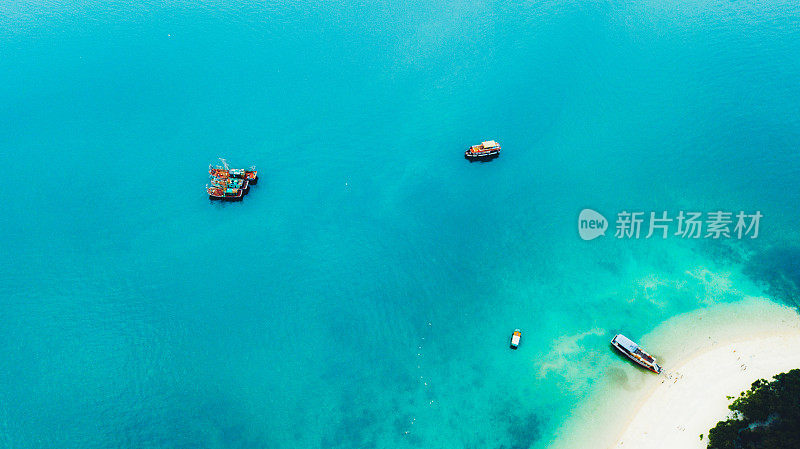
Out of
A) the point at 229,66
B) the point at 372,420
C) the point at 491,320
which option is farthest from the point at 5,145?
the point at 491,320

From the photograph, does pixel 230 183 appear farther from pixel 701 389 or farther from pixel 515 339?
pixel 701 389

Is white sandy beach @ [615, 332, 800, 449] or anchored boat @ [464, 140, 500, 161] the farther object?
anchored boat @ [464, 140, 500, 161]

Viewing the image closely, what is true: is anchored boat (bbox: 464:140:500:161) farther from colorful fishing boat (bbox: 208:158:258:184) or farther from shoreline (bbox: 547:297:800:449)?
shoreline (bbox: 547:297:800:449)

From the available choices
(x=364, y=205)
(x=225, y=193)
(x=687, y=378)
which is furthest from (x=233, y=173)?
(x=687, y=378)

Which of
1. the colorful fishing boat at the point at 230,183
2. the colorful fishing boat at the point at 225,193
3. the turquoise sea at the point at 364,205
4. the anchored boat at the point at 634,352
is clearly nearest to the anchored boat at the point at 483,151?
the turquoise sea at the point at 364,205

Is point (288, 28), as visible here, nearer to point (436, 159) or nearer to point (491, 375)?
point (436, 159)

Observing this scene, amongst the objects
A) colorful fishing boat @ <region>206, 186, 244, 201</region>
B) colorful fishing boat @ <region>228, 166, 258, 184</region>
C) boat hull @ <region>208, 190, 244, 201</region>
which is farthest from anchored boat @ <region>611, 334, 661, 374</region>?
colorful fishing boat @ <region>228, 166, 258, 184</region>

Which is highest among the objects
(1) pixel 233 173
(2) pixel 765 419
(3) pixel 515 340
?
(1) pixel 233 173
